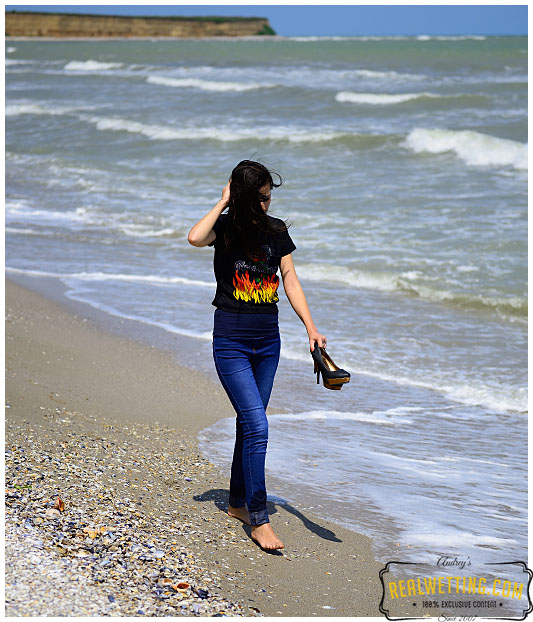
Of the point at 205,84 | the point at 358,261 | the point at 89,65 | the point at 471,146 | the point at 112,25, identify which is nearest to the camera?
the point at 358,261

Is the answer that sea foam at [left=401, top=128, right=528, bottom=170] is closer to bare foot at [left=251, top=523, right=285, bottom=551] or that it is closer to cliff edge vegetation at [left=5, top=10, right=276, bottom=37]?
bare foot at [left=251, top=523, right=285, bottom=551]

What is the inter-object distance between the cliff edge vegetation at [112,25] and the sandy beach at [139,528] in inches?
4012

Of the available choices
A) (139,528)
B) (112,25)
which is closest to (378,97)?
(139,528)

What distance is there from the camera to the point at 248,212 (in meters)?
3.69

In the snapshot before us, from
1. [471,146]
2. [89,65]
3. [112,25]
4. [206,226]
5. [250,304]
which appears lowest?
[250,304]

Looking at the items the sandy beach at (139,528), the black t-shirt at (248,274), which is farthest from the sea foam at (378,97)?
the black t-shirt at (248,274)

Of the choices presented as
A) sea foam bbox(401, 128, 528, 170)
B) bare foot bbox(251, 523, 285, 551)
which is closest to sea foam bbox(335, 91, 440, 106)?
sea foam bbox(401, 128, 528, 170)

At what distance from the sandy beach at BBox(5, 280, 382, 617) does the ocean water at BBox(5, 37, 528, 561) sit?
Result: 286 millimetres

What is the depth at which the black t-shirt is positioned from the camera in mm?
3758

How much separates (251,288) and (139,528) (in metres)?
1.17

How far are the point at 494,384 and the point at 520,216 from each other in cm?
684

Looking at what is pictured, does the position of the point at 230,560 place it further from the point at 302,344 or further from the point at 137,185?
the point at 137,185

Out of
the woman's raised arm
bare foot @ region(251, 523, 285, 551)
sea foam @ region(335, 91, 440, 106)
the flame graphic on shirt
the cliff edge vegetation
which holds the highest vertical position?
the cliff edge vegetation

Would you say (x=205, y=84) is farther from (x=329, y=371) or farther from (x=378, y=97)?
(x=329, y=371)
